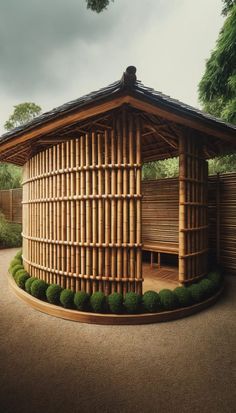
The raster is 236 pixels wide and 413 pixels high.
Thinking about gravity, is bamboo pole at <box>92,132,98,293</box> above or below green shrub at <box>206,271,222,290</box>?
above

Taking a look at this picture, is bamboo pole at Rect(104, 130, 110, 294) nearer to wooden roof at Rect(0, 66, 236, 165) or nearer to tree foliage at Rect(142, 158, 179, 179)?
wooden roof at Rect(0, 66, 236, 165)

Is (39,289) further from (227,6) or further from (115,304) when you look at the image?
(227,6)

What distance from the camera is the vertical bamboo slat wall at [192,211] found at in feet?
14.5

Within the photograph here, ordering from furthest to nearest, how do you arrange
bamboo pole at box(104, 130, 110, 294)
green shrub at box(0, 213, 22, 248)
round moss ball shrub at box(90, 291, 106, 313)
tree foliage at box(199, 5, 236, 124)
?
1. green shrub at box(0, 213, 22, 248)
2. tree foliage at box(199, 5, 236, 124)
3. bamboo pole at box(104, 130, 110, 294)
4. round moss ball shrub at box(90, 291, 106, 313)

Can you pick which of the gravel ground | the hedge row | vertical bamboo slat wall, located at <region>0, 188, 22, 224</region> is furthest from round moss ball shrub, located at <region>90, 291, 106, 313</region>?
vertical bamboo slat wall, located at <region>0, 188, 22, 224</region>

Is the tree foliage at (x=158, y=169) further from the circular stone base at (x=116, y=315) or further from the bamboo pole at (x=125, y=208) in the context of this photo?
the circular stone base at (x=116, y=315)

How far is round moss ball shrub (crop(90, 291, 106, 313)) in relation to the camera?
3.67 meters

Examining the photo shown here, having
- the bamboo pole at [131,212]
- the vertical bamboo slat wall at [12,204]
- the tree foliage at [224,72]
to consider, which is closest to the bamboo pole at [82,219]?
the bamboo pole at [131,212]

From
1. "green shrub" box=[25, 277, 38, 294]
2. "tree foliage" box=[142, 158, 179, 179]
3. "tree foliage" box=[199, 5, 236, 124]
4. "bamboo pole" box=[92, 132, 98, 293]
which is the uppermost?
"tree foliage" box=[199, 5, 236, 124]

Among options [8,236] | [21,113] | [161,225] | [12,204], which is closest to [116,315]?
[161,225]

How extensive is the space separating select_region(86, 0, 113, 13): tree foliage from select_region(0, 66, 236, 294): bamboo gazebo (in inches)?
139

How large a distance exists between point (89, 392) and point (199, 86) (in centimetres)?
1013

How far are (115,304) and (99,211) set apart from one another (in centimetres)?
162

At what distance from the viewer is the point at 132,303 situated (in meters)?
3.62
